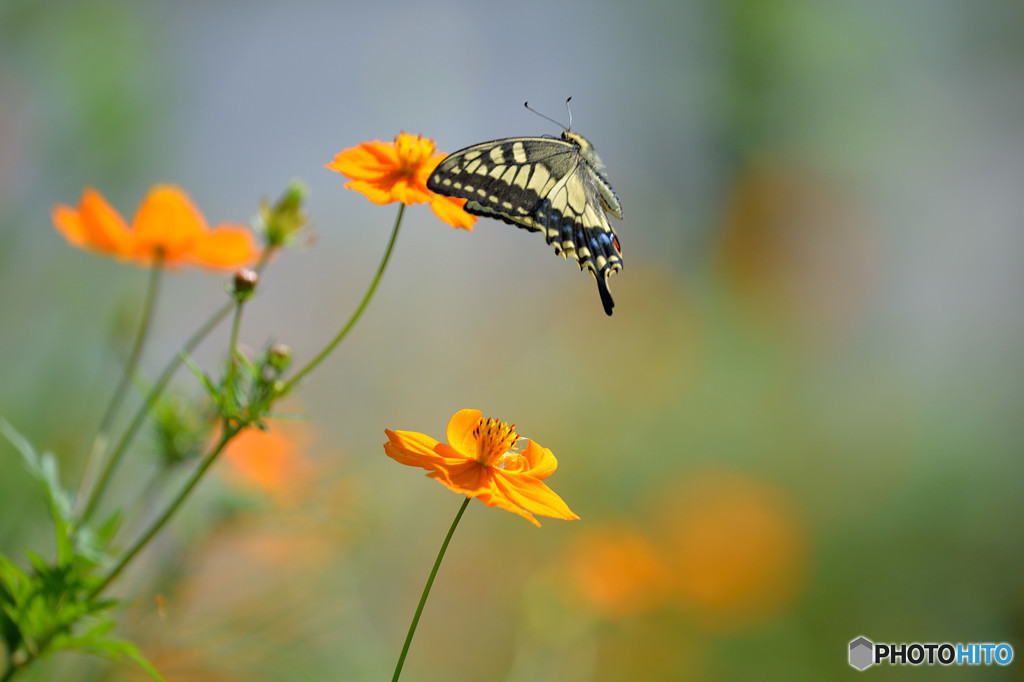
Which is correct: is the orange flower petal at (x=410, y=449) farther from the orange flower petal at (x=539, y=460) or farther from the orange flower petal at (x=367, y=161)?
the orange flower petal at (x=367, y=161)

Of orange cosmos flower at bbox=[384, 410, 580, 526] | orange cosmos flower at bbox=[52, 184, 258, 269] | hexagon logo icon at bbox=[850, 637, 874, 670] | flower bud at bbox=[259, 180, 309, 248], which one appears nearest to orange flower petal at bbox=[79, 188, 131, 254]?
orange cosmos flower at bbox=[52, 184, 258, 269]

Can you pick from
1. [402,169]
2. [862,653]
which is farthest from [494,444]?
[862,653]

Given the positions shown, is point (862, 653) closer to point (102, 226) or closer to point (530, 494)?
point (530, 494)

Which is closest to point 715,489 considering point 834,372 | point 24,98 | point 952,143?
point 834,372

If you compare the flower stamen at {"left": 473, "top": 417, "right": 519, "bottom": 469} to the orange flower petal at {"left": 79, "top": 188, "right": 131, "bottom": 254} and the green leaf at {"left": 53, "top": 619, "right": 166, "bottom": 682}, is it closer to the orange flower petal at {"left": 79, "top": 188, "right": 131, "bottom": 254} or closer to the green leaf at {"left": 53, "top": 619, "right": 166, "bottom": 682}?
the green leaf at {"left": 53, "top": 619, "right": 166, "bottom": 682}

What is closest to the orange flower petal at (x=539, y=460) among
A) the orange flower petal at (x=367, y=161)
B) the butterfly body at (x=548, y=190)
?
the butterfly body at (x=548, y=190)

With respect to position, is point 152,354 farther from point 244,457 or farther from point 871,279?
point 871,279
